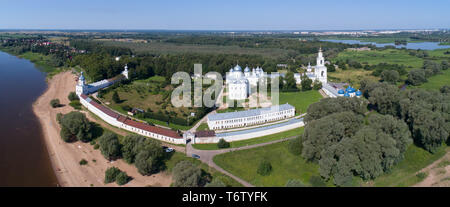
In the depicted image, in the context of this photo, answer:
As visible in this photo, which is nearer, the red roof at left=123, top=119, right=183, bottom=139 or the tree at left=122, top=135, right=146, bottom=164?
the tree at left=122, top=135, right=146, bottom=164

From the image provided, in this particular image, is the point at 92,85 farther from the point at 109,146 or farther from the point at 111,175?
the point at 111,175

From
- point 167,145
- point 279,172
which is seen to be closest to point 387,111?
point 279,172

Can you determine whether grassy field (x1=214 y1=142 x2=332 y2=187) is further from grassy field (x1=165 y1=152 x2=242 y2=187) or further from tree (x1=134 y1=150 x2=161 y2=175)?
tree (x1=134 y1=150 x2=161 y2=175)

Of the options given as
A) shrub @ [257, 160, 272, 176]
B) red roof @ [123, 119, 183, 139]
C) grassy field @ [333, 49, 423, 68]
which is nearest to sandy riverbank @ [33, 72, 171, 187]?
red roof @ [123, 119, 183, 139]

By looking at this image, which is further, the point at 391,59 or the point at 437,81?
the point at 391,59

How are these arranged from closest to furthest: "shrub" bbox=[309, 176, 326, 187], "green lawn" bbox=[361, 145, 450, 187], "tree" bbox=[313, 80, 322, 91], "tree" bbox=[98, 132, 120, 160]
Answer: "shrub" bbox=[309, 176, 326, 187] < "green lawn" bbox=[361, 145, 450, 187] < "tree" bbox=[98, 132, 120, 160] < "tree" bbox=[313, 80, 322, 91]

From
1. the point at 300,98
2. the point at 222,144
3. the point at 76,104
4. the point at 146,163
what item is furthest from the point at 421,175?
the point at 76,104
